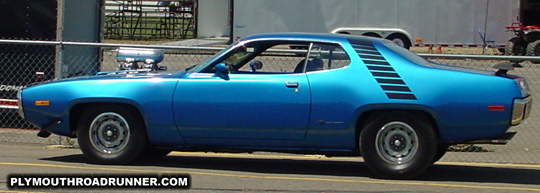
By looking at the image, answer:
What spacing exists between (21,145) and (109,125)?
101 inches

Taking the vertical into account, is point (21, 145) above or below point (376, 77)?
below

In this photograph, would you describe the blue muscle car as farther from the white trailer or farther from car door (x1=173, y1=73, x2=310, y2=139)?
the white trailer

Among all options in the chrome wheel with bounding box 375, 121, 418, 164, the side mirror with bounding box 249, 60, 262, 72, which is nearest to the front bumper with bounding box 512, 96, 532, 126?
the chrome wheel with bounding box 375, 121, 418, 164

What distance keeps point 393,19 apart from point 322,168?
17.9 meters

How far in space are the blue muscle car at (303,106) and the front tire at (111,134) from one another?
10 millimetres

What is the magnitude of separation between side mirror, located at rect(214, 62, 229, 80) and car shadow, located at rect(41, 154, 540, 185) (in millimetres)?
1042

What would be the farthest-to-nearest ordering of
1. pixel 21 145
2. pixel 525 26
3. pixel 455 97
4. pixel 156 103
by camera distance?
pixel 525 26, pixel 21 145, pixel 156 103, pixel 455 97

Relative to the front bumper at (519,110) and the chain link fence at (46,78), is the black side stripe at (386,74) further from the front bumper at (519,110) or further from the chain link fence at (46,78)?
the chain link fence at (46,78)

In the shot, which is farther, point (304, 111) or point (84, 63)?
point (84, 63)

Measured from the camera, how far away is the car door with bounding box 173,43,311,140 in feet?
24.9

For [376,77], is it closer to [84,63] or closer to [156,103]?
[156,103]

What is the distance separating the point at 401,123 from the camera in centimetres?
749

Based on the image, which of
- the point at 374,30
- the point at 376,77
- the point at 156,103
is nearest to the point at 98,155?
the point at 156,103

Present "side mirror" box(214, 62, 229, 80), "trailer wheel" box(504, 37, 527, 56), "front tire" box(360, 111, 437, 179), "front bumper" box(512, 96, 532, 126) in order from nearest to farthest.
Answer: "front bumper" box(512, 96, 532, 126)
"front tire" box(360, 111, 437, 179)
"side mirror" box(214, 62, 229, 80)
"trailer wheel" box(504, 37, 527, 56)
